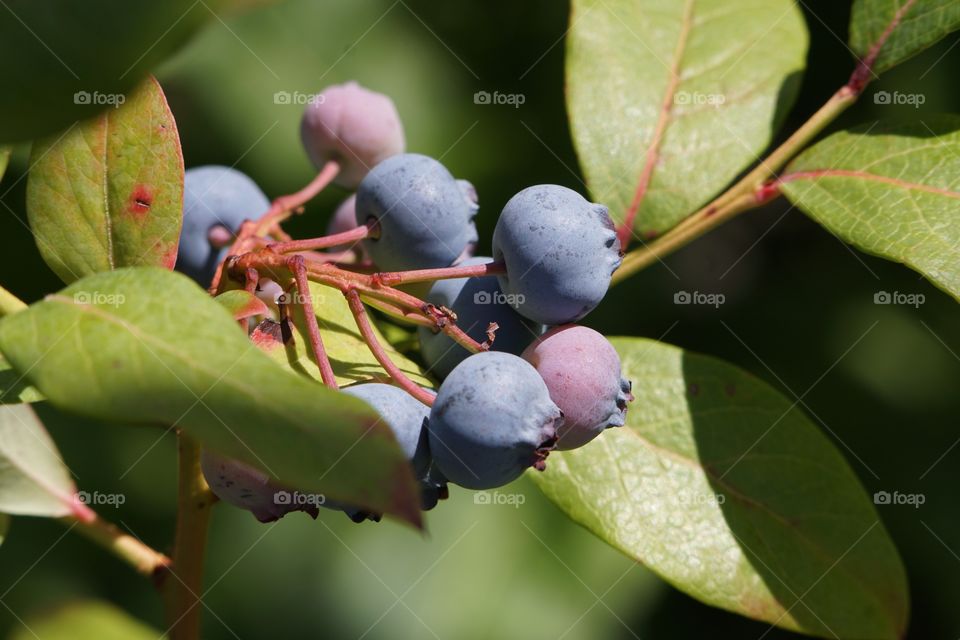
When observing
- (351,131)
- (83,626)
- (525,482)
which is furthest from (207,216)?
(525,482)

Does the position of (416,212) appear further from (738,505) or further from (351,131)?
(738,505)

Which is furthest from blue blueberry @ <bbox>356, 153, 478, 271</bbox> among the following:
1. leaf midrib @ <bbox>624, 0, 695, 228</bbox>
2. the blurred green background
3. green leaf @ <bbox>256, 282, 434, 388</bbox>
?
the blurred green background

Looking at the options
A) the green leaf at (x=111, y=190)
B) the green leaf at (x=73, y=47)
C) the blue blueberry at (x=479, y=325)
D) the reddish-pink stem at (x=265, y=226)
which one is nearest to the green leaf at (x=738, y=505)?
the blue blueberry at (x=479, y=325)

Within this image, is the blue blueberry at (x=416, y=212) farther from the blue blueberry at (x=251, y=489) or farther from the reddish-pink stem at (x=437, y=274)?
the blue blueberry at (x=251, y=489)

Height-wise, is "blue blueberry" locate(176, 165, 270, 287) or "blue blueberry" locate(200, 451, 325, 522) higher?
"blue blueberry" locate(176, 165, 270, 287)

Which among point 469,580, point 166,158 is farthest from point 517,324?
point 469,580

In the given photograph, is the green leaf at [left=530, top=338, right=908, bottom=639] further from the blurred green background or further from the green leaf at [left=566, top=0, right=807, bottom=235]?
the blurred green background
